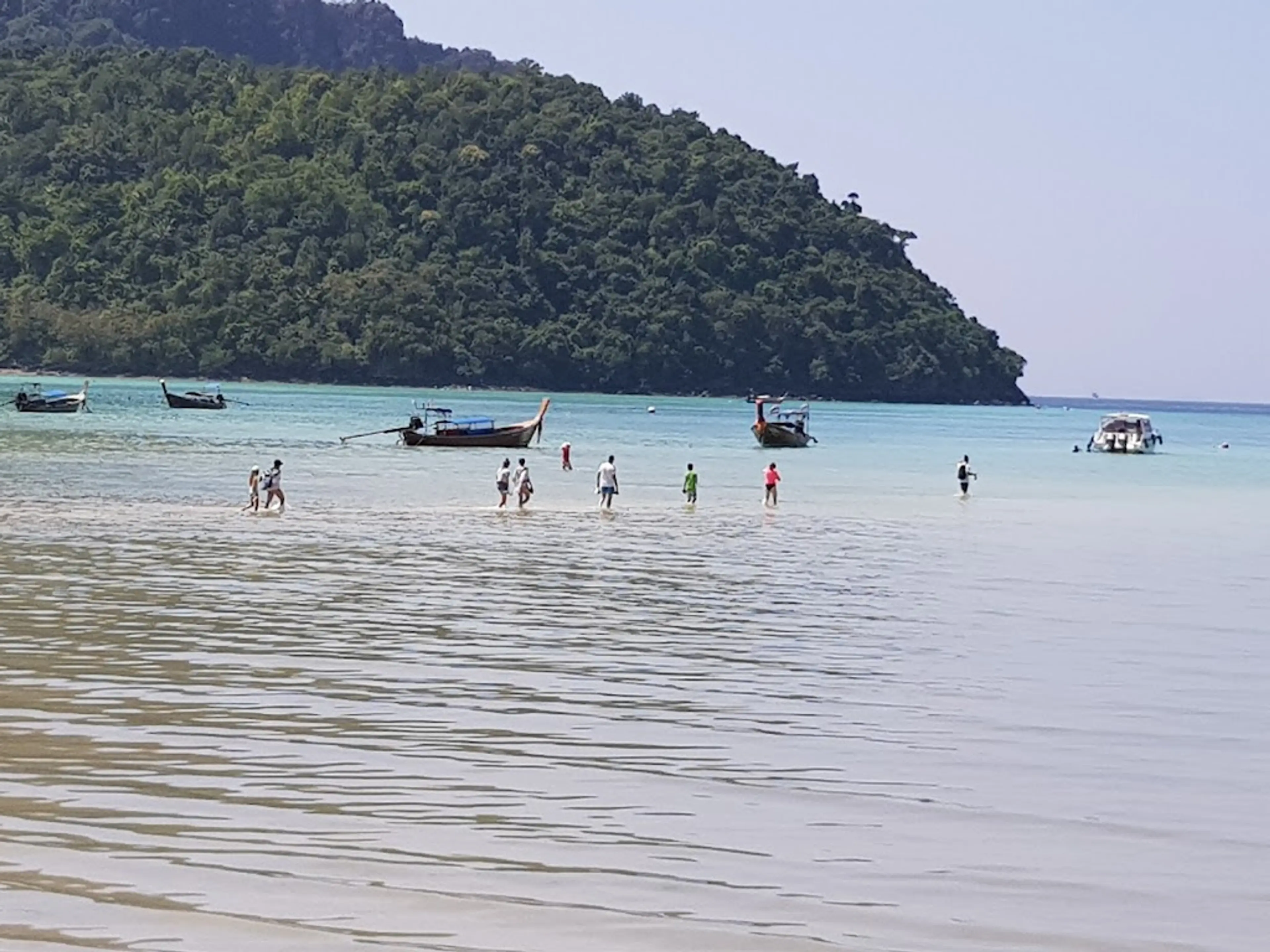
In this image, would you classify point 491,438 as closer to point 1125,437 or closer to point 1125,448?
point 1125,448

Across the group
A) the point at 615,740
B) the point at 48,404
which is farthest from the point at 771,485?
the point at 48,404

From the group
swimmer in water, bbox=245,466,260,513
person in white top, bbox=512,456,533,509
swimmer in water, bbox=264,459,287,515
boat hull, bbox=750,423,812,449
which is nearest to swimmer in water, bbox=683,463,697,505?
person in white top, bbox=512,456,533,509

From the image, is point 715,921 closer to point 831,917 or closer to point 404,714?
point 831,917

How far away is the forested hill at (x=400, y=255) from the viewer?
16962 centimetres

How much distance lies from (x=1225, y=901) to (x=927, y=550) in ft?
78.0

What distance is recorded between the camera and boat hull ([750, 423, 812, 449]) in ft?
266

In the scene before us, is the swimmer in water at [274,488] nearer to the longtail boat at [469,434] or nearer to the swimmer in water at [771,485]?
the swimmer in water at [771,485]

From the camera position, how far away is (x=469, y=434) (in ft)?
228

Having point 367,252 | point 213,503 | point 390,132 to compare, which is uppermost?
point 390,132

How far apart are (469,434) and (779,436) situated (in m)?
17.1

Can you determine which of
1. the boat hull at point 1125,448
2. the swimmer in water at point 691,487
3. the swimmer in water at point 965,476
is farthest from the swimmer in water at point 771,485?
the boat hull at point 1125,448

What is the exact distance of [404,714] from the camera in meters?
15.0

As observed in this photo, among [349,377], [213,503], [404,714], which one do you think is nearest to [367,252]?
[349,377]

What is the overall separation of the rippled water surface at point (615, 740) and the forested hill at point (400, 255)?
137 meters
